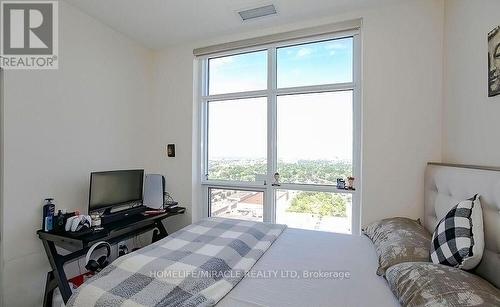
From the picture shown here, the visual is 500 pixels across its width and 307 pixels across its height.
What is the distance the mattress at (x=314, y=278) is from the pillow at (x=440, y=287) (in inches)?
4.3

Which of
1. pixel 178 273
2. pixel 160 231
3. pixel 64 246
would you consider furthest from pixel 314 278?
pixel 64 246

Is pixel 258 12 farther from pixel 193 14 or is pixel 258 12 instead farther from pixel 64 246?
pixel 64 246

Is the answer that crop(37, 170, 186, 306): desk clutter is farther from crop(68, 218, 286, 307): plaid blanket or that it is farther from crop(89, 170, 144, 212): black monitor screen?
crop(68, 218, 286, 307): plaid blanket

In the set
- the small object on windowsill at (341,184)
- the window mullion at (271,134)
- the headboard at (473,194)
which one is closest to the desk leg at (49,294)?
the window mullion at (271,134)

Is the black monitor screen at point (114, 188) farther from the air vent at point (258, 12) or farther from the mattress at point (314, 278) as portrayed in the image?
the air vent at point (258, 12)

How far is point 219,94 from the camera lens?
2.86 metres

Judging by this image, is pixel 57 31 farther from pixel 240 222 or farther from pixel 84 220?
pixel 240 222

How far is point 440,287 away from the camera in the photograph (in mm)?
888

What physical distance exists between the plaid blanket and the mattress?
0.08 meters

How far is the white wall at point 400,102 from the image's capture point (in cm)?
194

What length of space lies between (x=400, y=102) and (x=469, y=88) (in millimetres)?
506

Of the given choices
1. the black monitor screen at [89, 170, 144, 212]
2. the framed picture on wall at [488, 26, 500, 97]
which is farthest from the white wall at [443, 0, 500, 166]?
the black monitor screen at [89, 170, 144, 212]

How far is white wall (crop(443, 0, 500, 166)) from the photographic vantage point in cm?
132

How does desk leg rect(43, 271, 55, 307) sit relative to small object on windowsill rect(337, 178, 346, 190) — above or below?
below
